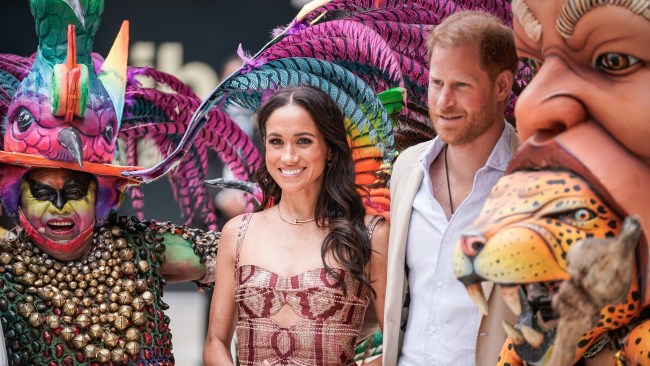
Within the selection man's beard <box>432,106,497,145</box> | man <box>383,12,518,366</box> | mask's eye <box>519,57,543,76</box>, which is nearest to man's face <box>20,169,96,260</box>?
man <box>383,12,518,366</box>

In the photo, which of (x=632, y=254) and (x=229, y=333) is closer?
(x=632, y=254)

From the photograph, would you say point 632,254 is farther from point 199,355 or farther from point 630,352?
point 199,355

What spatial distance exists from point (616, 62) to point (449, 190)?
0.98m

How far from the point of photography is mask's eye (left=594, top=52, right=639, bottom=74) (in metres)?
1.61

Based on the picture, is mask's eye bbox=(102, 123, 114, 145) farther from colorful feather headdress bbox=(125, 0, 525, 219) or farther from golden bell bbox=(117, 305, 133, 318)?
golden bell bbox=(117, 305, 133, 318)

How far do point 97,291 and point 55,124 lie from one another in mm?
565

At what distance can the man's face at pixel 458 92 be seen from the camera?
2.32 metres

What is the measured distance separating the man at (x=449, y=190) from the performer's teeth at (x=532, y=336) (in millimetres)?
595

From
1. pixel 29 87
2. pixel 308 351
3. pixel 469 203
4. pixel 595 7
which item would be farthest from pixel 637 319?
pixel 29 87

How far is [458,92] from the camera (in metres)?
2.33

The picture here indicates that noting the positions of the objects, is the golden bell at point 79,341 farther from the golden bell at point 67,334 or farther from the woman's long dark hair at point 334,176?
the woman's long dark hair at point 334,176

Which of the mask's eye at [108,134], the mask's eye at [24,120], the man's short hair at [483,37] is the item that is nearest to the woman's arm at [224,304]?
the mask's eye at [108,134]

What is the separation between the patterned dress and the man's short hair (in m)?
0.78

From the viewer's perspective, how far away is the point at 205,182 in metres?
3.62
